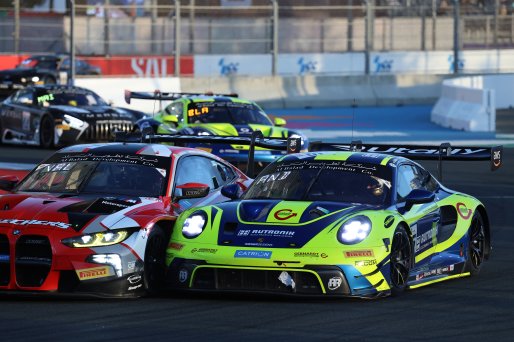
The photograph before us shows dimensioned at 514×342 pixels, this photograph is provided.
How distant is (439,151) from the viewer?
41.2 feet

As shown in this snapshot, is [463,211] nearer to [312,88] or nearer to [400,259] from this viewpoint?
[400,259]

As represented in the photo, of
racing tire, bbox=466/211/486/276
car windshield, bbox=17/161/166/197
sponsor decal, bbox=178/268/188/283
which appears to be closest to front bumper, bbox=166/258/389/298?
sponsor decal, bbox=178/268/188/283

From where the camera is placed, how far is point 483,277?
11422mm

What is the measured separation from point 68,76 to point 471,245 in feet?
81.7

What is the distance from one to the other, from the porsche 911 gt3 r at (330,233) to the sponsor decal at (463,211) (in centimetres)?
1

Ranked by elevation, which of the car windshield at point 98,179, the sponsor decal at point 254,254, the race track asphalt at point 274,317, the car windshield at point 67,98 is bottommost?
the race track asphalt at point 274,317

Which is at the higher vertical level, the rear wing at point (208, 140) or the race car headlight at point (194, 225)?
the rear wing at point (208, 140)

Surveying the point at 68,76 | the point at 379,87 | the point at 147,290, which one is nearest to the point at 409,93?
the point at 379,87

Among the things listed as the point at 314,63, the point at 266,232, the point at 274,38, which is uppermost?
the point at 274,38

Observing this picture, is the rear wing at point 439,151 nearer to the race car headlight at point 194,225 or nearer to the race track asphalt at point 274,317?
the race track asphalt at point 274,317

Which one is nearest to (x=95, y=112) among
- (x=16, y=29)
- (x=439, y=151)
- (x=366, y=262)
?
(x=439, y=151)

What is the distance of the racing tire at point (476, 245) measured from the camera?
37.7 ft

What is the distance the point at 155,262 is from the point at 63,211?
823 millimetres

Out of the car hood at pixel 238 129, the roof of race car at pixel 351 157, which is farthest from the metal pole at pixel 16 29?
the roof of race car at pixel 351 157
